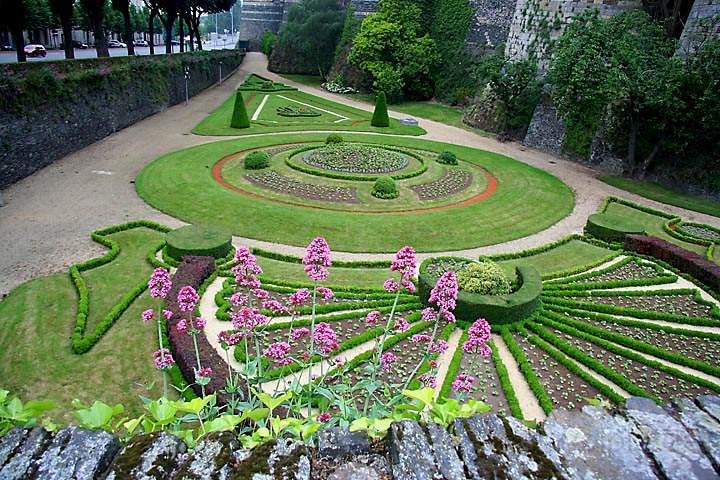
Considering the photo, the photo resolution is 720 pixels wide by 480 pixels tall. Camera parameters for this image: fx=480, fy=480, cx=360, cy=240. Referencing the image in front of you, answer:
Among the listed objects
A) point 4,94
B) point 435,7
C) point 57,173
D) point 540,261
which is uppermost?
point 435,7

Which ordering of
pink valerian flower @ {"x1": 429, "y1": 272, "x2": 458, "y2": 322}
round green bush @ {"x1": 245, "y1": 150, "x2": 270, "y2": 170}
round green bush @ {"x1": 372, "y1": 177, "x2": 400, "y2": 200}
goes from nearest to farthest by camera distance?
pink valerian flower @ {"x1": 429, "y1": 272, "x2": 458, "y2": 322} < round green bush @ {"x1": 372, "y1": 177, "x2": 400, "y2": 200} < round green bush @ {"x1": 245, "y1": 150, "x2": 270, "y2": 170}

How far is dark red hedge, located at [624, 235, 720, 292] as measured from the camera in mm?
16908

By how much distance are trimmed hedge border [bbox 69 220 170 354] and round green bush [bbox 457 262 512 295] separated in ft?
32.9

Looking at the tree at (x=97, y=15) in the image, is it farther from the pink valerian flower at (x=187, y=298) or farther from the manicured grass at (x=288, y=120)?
the pink valerian flower at (x=187, y=298)

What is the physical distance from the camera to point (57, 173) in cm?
2602

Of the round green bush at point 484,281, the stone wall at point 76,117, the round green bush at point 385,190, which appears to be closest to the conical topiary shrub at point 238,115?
the stone wall at point 76,117

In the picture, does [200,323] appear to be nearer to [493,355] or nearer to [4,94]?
[493,355]

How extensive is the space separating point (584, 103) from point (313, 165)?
18.9 meters

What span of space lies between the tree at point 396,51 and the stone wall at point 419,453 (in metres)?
51.7

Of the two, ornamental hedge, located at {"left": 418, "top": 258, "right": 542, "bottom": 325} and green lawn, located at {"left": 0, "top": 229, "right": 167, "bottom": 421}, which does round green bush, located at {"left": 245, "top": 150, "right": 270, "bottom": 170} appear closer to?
green lawn, located at {"left": 0, "top": 229, "right": 167, "bottom": 421}

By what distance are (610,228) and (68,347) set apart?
20119mm

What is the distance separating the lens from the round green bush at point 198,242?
17016 mm

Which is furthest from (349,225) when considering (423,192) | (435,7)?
(435,7)

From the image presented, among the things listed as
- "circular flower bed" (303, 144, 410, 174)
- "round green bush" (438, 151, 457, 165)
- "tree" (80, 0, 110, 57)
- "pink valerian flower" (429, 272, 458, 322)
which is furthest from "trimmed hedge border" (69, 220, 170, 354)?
"tree" (80, 0, 110, 57)
